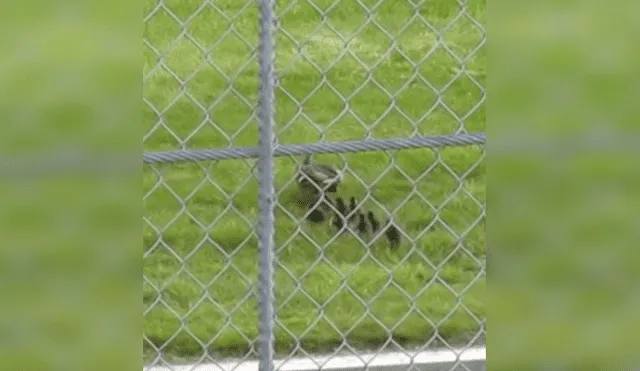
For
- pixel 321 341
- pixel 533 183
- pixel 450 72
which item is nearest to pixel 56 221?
pixel 533 183

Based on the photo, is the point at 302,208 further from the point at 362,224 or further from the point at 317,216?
the point at 362,224

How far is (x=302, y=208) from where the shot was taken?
Result: 3.29m

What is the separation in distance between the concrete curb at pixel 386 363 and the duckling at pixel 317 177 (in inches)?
24.9

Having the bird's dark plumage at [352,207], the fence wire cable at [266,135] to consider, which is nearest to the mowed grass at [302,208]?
the bird's dark plumage at [352,207]

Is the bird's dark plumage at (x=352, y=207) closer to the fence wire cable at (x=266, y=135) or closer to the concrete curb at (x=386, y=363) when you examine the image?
the concrete curb at (x=386, y=363)

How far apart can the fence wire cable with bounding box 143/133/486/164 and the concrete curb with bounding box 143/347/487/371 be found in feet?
2.33

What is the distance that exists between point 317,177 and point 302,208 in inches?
4.8

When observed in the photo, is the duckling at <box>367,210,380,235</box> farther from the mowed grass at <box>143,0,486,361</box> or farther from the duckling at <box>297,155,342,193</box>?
the duckling at <box>297,155,342,193</box>

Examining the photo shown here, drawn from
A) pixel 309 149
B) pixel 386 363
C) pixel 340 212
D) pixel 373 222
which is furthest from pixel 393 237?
pixel 309 149

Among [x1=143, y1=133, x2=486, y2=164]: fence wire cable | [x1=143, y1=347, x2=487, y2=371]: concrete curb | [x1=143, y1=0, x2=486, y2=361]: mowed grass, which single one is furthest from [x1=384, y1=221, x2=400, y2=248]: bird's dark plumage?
[x1=143, y1=133, x2=486, y2=164]: fence wire cable

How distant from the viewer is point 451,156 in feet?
A: 11.4

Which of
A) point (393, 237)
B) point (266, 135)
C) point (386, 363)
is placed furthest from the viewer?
point (393, 237)

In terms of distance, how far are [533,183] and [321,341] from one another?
8.34 ft

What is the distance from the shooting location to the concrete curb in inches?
107
